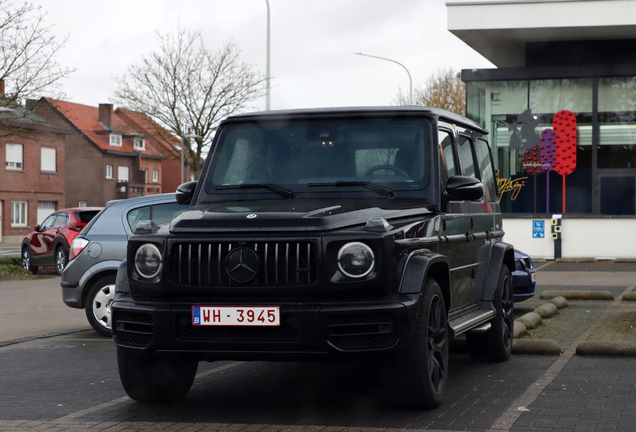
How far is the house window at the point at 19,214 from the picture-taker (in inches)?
1950

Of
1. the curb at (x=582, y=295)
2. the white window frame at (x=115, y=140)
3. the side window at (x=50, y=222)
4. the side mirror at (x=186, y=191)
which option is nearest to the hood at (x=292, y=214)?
the side mirror at (x=186, y=191)

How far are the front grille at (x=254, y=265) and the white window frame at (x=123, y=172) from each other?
64000 millimetres

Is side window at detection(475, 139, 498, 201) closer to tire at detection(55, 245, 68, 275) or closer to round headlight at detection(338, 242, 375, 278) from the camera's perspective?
round headlight at detection(338, 242, 375, 278)

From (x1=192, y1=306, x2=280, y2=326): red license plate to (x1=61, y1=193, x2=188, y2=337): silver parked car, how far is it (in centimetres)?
445

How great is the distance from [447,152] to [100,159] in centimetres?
6131

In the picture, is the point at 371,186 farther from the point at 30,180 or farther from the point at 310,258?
the point at 30,180

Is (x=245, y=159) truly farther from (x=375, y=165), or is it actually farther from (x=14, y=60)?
(x=14, y=60)

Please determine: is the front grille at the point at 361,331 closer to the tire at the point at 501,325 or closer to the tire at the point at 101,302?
the tire at the point at 501,325

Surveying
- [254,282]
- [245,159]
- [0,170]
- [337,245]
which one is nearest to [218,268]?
[254,282]

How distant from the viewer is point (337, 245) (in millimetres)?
5102

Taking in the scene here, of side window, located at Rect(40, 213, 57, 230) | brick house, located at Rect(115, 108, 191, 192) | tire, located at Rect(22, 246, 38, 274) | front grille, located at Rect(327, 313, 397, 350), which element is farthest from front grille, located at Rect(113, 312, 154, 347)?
brick house, located at Rect(115, 108, 191, 192)

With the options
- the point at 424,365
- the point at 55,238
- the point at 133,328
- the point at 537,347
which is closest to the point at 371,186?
the point at 424,365

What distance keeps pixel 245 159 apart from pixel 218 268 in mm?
1437

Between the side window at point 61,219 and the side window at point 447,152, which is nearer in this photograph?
the side window at point 447,152
